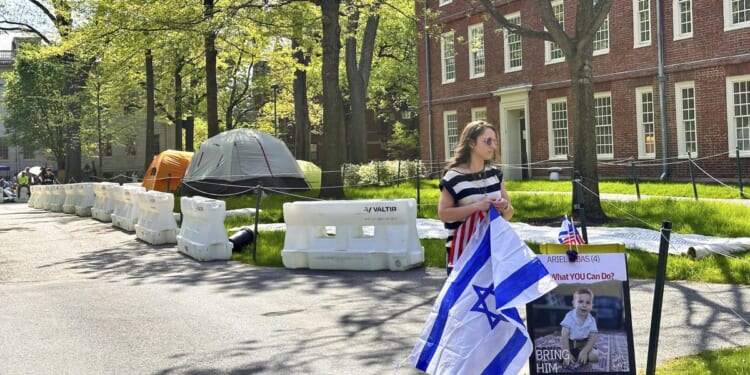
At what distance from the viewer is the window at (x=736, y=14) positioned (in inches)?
1001

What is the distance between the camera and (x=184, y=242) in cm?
1441

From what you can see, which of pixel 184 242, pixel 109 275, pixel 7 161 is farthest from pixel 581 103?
pixel 7 161

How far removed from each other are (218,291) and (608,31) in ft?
77.2

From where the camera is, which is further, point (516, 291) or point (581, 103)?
point (581, 103)

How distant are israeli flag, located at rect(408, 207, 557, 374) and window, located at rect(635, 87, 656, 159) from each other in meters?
25.1

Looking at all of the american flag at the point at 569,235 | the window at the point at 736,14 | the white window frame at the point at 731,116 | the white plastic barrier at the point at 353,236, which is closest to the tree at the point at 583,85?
the white plastic barrier at the point at 353,236

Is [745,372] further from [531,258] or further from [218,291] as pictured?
[218,291]

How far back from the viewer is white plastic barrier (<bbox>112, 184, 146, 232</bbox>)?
19.2 meters

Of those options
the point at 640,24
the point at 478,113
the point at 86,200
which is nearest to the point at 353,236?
the point at 86,200

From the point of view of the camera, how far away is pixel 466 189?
575 centimetres

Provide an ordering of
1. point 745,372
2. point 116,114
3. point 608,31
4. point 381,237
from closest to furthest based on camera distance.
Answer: point 745,372, point 381,237, point 608,31, point 116,114

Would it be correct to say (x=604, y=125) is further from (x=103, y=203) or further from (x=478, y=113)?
(x=103, y=203)

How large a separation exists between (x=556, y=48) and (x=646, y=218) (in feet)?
59.0

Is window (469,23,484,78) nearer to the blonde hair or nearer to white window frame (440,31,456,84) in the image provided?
white window frame (440,31,456,84)
